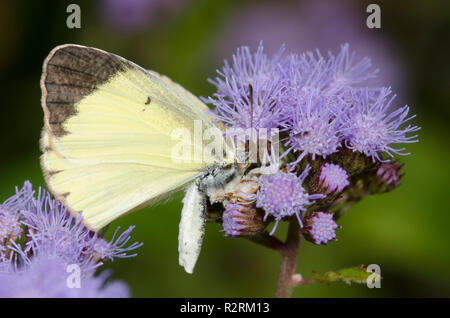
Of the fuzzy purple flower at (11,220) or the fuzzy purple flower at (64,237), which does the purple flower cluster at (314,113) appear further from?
the fuzzy purple flower at (11,220)

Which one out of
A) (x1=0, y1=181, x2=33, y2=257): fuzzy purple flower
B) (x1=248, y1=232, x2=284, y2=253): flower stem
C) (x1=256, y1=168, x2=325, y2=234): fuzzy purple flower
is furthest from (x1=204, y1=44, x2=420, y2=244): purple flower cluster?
(x1=0, y1=181, x2=33, y2=257): fuzzy purple flower

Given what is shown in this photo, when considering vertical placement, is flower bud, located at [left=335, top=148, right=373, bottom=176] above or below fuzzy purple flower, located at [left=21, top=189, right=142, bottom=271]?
above

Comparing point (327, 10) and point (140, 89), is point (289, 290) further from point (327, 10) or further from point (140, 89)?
point (327, 10)

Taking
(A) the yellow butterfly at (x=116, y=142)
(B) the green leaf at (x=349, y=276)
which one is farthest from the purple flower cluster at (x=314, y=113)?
(B) the green leaf at (x=349, y=276)

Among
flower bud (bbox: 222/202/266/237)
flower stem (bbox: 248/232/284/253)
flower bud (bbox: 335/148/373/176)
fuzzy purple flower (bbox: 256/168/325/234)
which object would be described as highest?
flower bud (bbox: 335/148/373/176)

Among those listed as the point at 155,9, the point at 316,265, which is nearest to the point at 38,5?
the point at 155,9

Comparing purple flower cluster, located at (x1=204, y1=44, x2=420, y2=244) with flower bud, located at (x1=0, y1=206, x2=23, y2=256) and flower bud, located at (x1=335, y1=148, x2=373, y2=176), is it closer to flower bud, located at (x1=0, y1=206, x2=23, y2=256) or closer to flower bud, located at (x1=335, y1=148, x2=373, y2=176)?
flower bud, located at (x1=335, y1=148, x2=373, y2=176)
